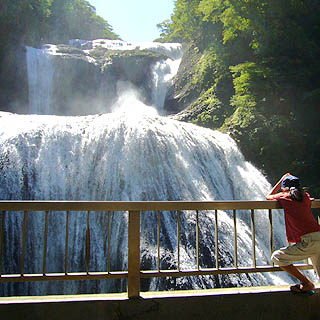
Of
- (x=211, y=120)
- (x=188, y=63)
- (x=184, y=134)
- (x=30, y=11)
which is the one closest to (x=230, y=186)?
(x=184, y=134)

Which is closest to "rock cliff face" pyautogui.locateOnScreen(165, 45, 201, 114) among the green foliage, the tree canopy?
the tree canopy

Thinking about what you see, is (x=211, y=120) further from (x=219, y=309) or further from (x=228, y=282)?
(x=219, y=309)

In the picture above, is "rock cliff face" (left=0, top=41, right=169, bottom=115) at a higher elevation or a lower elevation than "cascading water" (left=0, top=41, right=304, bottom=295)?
higher

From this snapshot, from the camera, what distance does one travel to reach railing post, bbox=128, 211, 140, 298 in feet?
11.5

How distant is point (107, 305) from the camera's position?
3361 mm

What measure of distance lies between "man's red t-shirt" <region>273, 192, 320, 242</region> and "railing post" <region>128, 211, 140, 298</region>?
1.68 m

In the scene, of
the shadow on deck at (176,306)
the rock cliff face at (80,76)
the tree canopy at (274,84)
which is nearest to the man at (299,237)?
the shadow on deck at (176,306)

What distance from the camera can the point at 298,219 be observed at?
373cm

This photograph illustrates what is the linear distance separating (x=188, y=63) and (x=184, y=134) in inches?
493

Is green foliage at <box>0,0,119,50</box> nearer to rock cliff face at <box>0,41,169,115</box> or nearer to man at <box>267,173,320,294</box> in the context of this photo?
rock cliff face at <box>0,41,169,115</box>

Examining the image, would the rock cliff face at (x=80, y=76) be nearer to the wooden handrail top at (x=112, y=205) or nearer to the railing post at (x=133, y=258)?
the wooden handrail top at (x=112, y=205)

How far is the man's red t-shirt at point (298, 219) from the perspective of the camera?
3689 millimetres

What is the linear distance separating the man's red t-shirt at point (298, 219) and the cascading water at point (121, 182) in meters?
3.86

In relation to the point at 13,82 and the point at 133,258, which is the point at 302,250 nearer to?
the point at 133,258
